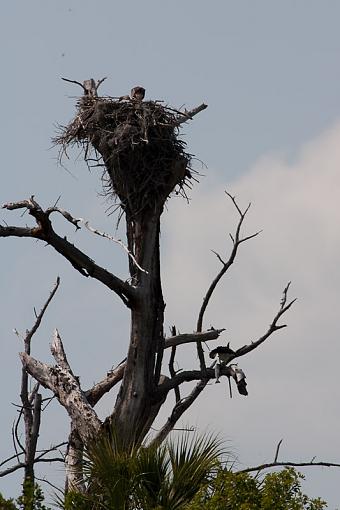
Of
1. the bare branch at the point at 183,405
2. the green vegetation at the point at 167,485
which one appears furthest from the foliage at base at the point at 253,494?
the bare branch at the point at 183,405

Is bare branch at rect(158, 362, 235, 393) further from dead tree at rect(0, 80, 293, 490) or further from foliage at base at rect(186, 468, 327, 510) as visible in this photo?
foliage at base at rect(186, 468, 327, 510)

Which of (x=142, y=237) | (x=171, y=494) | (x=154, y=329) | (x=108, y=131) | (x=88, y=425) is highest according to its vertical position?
(x=108, y=131)

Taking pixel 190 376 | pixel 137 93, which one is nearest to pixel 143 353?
pixel 190 376

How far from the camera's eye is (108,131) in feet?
47.5

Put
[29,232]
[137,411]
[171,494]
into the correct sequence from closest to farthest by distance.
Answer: [171,494] < [29,232] < [137,411]

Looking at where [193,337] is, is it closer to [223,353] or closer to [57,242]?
[223,353]

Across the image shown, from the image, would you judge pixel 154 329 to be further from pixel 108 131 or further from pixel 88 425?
pixel 108 131

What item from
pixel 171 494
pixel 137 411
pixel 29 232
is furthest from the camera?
pixel 137 411

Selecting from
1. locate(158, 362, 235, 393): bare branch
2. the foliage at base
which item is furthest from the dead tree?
the foliage at base

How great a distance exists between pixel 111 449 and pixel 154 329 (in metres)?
2.36

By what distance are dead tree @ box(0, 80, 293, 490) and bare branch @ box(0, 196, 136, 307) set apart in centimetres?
2

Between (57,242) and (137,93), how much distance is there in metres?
3.19

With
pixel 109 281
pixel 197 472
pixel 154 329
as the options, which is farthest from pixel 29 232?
pixel 197 472

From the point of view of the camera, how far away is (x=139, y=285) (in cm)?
1396
